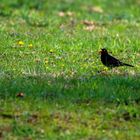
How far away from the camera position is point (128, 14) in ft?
66.4

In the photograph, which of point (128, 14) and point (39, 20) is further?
point (128, 14)

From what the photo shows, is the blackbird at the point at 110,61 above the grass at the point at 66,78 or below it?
above

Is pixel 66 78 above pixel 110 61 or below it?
below

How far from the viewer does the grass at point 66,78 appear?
29.2ft

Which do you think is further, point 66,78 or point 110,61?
point 110,61

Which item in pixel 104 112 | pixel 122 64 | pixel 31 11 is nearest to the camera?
pixel 104 112

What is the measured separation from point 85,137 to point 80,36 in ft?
23.3

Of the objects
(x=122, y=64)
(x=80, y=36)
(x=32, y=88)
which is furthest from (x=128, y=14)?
(x=32, y=88)

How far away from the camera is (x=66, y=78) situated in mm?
11047

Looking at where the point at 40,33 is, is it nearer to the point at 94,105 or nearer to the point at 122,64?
the point at 122,64

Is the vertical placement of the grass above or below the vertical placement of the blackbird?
below

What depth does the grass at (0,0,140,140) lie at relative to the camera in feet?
29.2

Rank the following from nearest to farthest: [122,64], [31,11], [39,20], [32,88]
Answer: [32,88], [122,64], [39,20], [31,11]

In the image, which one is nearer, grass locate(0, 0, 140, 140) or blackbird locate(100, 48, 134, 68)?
grass locate(0, 0, 140, 140)
